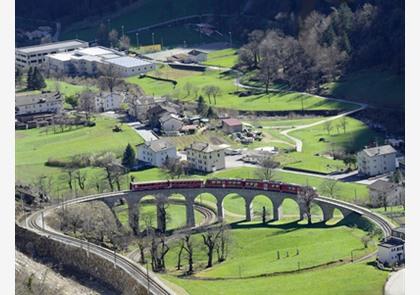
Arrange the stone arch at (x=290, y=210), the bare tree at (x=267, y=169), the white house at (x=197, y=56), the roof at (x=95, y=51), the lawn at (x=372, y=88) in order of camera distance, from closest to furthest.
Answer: the stone arch at (x=290, y=210), the bare tree at (x=267, y=169), the lawn at (x=372, y=88), the white house at (x=197, y=56), the roof at (x=95, y=51)

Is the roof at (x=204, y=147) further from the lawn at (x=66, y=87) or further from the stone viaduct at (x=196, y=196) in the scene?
the lawn at (x=66, y=87)

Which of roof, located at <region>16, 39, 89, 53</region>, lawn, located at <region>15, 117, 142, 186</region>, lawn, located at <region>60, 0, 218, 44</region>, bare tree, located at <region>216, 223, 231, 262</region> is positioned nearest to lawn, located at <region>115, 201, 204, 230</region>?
bare tree, located at <region>216, 223, 231, 262</region>

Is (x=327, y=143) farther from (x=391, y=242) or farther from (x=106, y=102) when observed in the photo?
(x=391, y=242)

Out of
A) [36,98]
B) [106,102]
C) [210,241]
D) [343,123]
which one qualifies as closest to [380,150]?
[343,123]

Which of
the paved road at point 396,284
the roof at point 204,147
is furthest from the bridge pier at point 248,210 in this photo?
the paved road at point 396,284

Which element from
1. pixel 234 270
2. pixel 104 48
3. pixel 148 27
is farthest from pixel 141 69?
pixel 234 270

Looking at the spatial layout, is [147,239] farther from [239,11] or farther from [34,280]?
[239,11]
